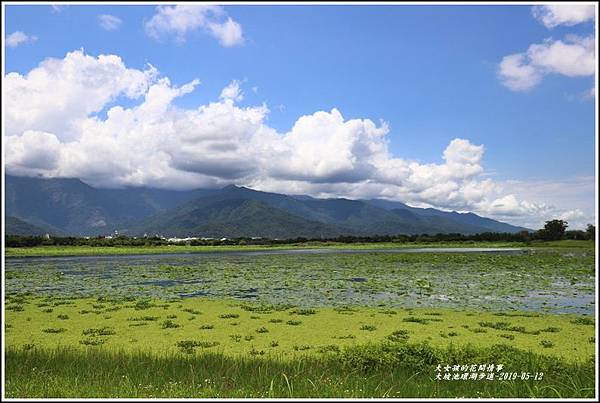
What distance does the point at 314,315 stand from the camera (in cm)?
1775

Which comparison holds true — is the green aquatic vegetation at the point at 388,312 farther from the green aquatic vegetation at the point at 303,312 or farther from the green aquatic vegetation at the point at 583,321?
the green aquatic vegetation at the point at 583,321

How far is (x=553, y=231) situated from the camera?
117875mm

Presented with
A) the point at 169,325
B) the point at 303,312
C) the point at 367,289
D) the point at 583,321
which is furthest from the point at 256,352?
the point at 367,289

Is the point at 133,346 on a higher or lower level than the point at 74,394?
lower

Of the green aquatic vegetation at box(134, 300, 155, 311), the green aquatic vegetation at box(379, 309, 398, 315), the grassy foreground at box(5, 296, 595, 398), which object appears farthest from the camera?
the green aquatic vegetation at box(134, 300, 155, 311)

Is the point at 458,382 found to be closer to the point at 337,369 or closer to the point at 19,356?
the point at 337,369

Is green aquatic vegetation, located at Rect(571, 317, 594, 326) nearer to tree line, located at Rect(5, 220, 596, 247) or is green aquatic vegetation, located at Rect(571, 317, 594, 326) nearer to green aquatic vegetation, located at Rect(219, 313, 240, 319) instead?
green aquatic vegetation, located at Rect(219, 313, 240, 319)

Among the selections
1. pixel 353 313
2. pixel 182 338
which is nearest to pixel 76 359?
pixel 182 338

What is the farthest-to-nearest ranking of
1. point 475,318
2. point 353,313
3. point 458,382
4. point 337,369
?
point 353,313 → point 475,318 → point 337,369 → point 458,382

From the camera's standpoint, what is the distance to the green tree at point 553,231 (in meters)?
116

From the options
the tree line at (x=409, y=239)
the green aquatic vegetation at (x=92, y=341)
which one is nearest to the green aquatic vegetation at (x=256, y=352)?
the green aquatic vegetation at (x=92, y=341)

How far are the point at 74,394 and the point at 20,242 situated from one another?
121 metres

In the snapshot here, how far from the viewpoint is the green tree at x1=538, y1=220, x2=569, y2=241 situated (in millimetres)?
115819

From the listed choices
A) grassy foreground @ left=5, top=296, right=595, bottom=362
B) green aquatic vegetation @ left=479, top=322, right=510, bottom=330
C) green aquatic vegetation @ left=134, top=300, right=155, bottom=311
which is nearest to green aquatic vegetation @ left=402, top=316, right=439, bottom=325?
grassy foreground @ left=5, top=296, right=595, bottom=362
